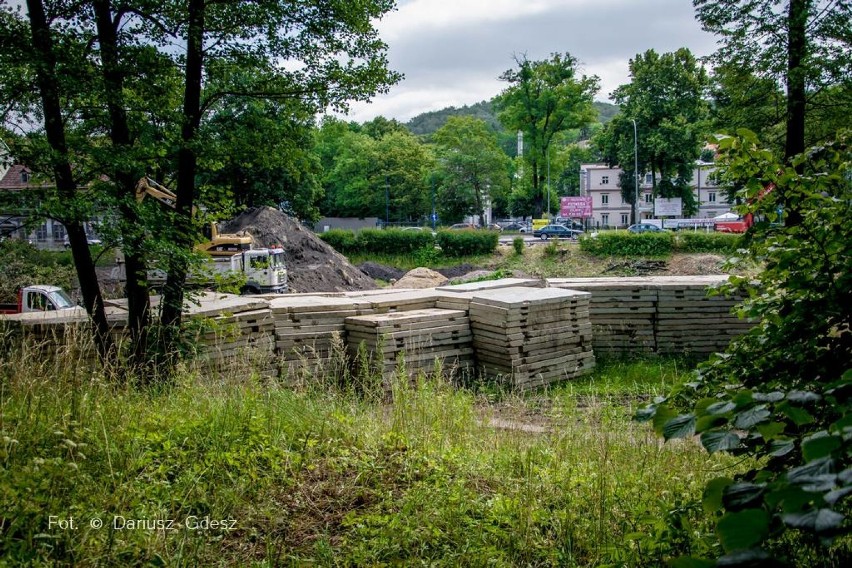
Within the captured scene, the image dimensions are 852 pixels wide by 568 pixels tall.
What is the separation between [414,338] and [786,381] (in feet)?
25.5

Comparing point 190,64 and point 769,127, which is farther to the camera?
point 769,127

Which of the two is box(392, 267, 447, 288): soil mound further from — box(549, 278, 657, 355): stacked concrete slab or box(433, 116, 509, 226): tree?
box(433, 116, 509, 226): tree

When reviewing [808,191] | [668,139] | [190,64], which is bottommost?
[808,191]

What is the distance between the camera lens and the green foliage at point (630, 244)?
113 ft

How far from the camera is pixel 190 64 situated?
8.80 metres

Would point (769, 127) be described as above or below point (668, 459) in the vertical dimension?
above

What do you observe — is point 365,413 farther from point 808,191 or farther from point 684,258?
point 684,258

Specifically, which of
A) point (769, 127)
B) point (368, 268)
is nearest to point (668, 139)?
point (368, 268)

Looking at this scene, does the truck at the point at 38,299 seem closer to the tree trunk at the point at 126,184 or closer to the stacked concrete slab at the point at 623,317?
the tree trunk at the point at 126,184

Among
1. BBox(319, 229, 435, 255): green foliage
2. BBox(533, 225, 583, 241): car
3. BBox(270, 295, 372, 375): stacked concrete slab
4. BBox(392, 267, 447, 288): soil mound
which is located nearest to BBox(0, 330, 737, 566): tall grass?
BBox(270, 295, 372, 375): stacked concrete slab

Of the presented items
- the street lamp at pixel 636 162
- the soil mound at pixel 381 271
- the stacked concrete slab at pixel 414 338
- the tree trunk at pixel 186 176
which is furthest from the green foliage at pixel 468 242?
the tree trunk at pixel 186 176

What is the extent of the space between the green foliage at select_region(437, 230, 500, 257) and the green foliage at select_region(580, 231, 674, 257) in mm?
5184

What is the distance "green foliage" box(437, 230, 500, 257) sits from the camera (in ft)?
124

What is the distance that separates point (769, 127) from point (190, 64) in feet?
46.0
